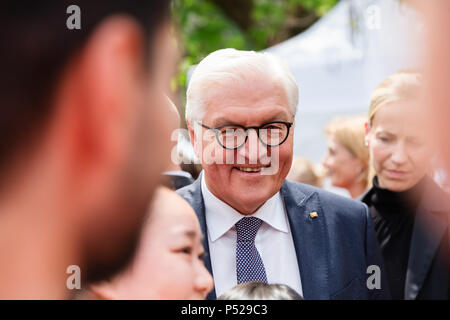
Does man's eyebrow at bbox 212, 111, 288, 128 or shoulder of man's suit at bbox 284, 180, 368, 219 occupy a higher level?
man's eyebrow at bbox 212, 111, 288, 128

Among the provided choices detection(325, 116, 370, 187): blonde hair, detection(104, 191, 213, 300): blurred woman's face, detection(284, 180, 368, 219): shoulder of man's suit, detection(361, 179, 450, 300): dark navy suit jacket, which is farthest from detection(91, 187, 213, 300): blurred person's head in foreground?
detection(325, 116, 370, 187): blonde hair

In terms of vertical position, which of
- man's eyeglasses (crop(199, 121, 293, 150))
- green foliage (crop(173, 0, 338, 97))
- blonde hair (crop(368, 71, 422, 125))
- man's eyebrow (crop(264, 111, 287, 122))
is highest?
green foliage (crop(173, 0, 338, 97))

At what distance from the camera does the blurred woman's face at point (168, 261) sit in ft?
2.80

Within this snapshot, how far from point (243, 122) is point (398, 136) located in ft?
1.93

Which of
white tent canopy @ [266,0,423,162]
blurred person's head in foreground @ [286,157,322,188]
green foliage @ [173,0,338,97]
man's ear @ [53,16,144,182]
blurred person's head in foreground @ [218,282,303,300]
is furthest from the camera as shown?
green foliage @ [173,0,338,97]

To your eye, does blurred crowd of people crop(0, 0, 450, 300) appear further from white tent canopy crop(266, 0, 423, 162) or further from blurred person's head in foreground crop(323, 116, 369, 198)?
white tent canopy crop(266, 0, 423, 162)

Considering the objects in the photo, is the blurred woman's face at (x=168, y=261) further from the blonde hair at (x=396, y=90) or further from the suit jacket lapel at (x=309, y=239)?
the blonde hair at (x=396, y=90)

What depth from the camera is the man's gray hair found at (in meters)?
1.41

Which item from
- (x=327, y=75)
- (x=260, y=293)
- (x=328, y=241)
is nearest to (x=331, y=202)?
(x=328, y=241)

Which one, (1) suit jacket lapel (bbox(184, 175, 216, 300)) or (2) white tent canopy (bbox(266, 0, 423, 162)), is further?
(2) white tent canopy (bbox(266, 0, 423, 162))

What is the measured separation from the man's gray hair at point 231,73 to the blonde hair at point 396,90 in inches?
14.8

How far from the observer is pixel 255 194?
4.74ft

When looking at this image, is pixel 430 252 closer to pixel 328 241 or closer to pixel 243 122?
pixel 328 241
